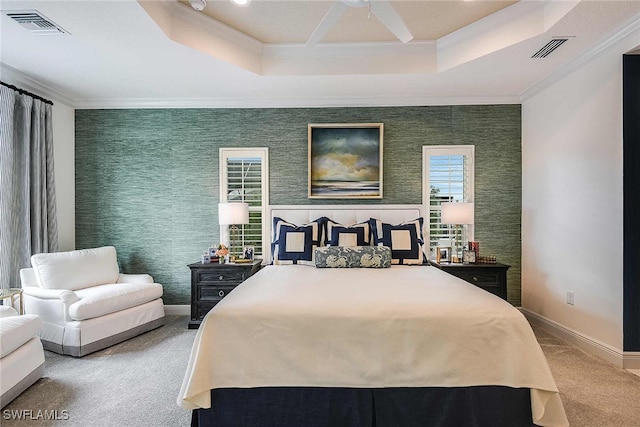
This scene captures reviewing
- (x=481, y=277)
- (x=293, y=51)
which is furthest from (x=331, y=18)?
(x=481, y=277)

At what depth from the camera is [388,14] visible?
224 cm

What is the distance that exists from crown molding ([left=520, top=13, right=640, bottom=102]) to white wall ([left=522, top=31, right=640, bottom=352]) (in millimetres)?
30

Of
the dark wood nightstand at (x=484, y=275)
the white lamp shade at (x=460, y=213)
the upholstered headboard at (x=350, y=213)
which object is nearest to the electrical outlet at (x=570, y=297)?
the dark wood nightstand at (x=484, y=275)

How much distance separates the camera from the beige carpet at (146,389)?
2166 millimetres

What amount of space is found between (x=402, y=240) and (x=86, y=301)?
321cm

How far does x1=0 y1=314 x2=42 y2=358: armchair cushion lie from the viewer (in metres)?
2.30

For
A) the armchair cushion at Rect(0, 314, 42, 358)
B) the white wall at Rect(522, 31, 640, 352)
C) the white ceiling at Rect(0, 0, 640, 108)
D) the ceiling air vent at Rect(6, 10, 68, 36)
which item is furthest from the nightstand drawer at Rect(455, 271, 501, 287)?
the ceiling air vent at Rect(6, 10, 68, 36)

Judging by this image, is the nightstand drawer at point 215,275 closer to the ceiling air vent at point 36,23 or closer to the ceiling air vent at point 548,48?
the ceiling air vent at point 36,23

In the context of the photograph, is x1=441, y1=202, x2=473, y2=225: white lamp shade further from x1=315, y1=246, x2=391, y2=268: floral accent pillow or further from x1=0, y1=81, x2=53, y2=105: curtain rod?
x1=0, y1=81, x2=53, y2=105: curtain rod

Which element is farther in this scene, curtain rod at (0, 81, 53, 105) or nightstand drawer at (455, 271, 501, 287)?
nightstand drawer at (455, 271, 501, 287)

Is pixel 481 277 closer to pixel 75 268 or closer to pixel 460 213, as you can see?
pixel 460 213

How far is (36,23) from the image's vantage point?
261 cm

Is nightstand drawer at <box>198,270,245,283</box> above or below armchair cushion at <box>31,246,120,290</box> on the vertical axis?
Result: below

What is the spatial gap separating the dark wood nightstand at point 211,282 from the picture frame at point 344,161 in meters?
1.32
